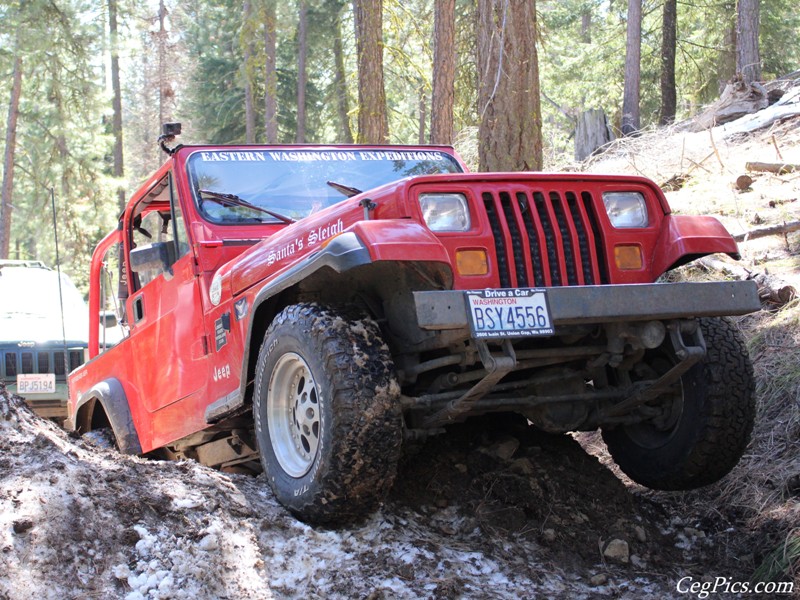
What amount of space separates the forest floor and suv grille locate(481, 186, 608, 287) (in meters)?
1.11

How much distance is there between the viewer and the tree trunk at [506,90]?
7.50 m

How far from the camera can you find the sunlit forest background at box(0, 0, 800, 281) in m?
18.8

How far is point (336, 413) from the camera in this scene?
11.5ft

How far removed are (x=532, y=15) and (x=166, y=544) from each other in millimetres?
5797

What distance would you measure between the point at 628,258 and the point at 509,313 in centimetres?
92

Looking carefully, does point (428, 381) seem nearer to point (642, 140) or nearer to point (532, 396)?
point (532, 396)

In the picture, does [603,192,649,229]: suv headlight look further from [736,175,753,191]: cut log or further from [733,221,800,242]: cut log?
[736,175,753,191]: cut log

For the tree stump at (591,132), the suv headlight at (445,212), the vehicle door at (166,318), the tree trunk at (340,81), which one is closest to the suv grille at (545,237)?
the suv headlight at (445,212)

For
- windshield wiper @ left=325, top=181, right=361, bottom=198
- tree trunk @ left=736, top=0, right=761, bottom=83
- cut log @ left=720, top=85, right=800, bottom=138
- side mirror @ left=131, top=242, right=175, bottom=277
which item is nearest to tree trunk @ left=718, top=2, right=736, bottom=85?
tree trunk @ left=736, top=0, right=761, bottom=83

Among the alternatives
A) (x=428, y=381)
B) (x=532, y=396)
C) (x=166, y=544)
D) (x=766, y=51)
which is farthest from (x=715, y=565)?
(x=766, y=51)

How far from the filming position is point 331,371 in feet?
11.7

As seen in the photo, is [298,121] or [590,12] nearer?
[298,121]

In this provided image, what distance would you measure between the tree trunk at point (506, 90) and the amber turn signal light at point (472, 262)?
149 inches

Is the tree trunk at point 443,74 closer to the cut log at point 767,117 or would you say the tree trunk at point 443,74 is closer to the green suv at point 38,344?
the cut log at point 767,117
